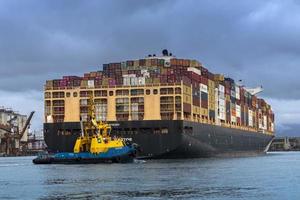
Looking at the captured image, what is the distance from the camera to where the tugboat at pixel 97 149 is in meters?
84.5

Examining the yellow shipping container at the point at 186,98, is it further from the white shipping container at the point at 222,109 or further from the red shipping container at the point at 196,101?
the white shipping container at the point at 222,109

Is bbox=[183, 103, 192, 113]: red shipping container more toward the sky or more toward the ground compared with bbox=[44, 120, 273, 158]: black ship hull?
more toward the sky

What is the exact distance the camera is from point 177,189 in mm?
48000

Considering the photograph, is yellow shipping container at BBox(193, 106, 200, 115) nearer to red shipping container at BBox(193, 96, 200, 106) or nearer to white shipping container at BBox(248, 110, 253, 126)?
red shipping container at BBox(193, 96, 200, 106)

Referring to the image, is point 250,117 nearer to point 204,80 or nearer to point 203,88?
point 204,80

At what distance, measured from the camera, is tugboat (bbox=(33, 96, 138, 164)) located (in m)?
84.5

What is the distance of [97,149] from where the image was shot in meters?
85.2

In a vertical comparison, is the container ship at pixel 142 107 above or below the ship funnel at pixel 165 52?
below

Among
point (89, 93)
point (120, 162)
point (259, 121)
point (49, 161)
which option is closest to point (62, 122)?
point (89, 93)

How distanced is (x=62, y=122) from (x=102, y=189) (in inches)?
2191

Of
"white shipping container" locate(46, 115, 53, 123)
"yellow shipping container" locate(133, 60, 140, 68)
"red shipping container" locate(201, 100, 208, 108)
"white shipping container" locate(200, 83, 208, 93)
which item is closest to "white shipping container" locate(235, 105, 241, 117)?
"red shipping container" locate(201, 100, 208, 108)

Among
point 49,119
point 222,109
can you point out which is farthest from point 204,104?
point 49,119

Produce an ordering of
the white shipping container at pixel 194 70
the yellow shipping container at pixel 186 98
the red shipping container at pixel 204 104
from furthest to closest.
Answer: the red shipping container at pixel 204 104 < the white shipping container at pixel 194 70 < the yellow shipping container at pixel 186 98

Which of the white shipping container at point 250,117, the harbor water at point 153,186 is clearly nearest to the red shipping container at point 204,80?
the white shipping container at point 250,117
